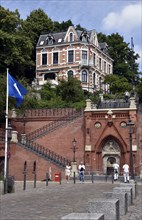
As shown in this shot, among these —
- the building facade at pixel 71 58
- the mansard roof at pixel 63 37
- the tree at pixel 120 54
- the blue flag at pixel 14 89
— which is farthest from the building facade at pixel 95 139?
the tree at pixel 120 54

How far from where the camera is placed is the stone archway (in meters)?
43.4

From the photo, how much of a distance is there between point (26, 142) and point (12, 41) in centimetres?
1735

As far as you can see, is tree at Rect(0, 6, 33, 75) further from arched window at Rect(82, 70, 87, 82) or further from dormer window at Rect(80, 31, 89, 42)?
dormer window at Rect(80, 31, 89, 42)

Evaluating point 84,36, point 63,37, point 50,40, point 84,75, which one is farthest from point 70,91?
point 50,40

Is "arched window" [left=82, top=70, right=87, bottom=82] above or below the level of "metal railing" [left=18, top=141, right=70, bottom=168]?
above

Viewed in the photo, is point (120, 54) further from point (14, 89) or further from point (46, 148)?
point (14, 89)

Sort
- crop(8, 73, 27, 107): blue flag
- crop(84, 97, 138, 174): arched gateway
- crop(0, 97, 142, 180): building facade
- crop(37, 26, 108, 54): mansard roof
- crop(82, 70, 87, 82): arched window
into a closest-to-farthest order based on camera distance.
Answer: crop(8, 73, 27, 107): blue flag < crop(0, 97, 142, 180): building facade < crop(84, 97, 138, 174): arched gateway < crop(82, 70, 87, 82): arched window < crop(37, 26, 108, 54): mansard roof

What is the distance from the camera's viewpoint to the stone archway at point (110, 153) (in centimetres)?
4341

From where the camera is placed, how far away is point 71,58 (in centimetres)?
6694

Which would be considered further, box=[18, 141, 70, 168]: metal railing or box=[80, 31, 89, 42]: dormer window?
box=[80, 31, 89, 42]: dormer window

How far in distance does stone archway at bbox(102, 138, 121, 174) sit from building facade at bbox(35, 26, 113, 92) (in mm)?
22511

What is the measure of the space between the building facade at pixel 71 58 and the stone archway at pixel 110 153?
22511 mm

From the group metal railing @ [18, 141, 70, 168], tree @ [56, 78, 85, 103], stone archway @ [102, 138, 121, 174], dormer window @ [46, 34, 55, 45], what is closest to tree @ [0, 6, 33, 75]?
tree @ [56, 78, 85, 103]

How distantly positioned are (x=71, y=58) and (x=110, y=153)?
2738 centimetres
